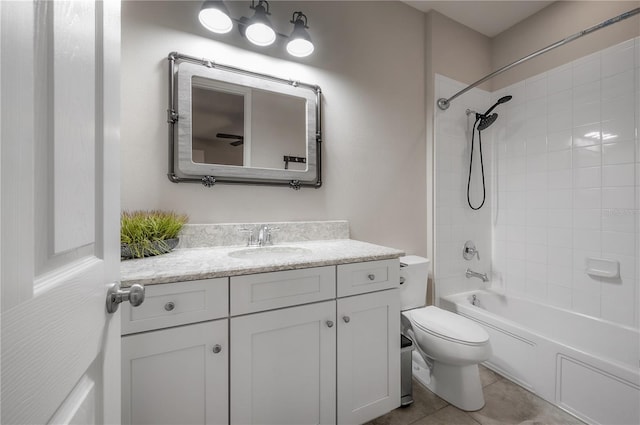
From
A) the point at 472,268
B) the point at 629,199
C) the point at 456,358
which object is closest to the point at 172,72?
the point at 456,358

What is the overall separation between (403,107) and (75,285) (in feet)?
7.16

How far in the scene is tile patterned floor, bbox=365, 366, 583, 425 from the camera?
140 cm

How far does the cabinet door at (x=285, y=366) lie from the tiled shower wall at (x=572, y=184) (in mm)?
1973

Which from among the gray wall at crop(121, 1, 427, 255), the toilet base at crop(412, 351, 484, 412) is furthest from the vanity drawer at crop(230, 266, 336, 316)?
the toilet base at crop(412, 351, 484, 412)

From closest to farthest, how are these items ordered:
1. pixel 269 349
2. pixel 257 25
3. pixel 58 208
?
pixel 58 208 → pixel 269 349 → pixel 257 25

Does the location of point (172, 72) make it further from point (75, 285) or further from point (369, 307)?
point (369, 307)

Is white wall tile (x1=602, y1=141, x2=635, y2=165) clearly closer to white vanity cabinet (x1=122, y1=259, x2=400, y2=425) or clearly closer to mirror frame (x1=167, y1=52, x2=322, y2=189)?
white vanity cabinet (x1=122, y1=259, x2=400, y2=425)

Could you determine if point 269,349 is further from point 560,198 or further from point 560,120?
point 560,120

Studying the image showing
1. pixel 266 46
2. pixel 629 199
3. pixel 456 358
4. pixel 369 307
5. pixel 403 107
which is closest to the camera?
pixel 369 307

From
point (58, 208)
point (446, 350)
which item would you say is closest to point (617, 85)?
point (446, 350)

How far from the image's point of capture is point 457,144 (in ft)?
7.47

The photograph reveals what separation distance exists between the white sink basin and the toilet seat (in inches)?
32.9

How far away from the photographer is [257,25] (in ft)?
4.73

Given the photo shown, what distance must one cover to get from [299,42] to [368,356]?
5.81 ft
